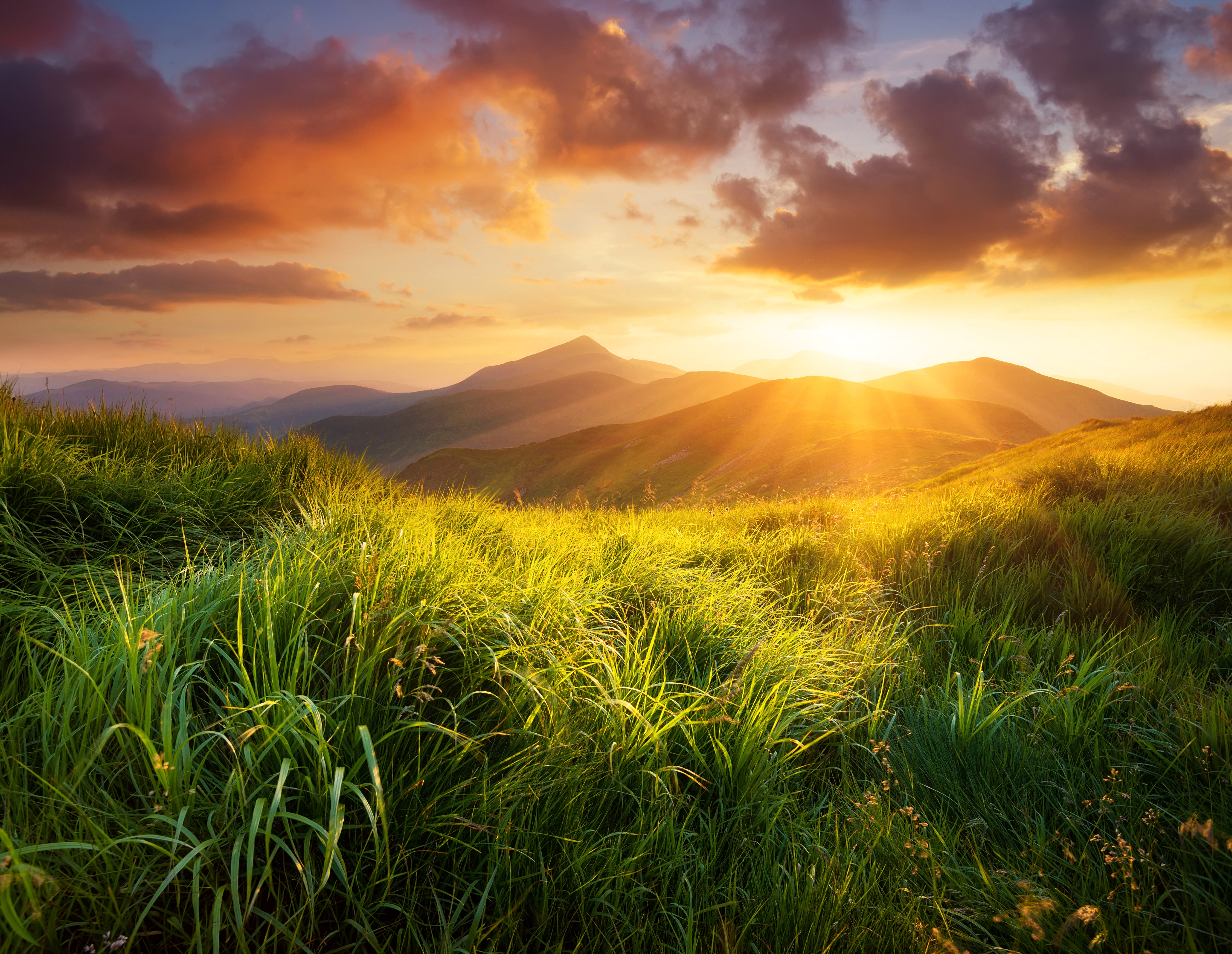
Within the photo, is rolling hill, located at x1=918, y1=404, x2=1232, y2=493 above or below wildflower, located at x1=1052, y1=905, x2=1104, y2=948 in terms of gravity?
above

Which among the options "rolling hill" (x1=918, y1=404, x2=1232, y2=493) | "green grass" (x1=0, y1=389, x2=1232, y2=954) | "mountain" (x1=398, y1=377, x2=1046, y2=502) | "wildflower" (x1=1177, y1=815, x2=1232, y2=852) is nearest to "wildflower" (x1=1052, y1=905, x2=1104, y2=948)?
"green grass" (x1=0, y1=389, x2=1232, y2=954)

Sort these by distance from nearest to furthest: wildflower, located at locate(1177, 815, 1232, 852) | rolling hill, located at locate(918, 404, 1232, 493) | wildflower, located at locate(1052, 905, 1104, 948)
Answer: wildflower, located at locate(1052, 905, 1104, 948) < wildflower, located at locate(1177, 815, 1232, 852) < rolling hill, located at locate(918, 404, 1232, 493)

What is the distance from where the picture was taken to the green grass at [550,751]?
7.14 ft

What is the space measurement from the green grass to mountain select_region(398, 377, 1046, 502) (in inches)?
1674

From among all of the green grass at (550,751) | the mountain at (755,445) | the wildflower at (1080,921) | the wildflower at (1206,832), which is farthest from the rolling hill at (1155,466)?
the mountain at (755,445)

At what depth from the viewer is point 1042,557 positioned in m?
6.41

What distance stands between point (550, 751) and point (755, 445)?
312 ft

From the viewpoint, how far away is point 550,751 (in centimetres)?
286

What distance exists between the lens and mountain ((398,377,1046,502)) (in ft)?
177

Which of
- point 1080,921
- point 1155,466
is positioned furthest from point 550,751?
point 1155,466

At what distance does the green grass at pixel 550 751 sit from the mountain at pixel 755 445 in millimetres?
42528

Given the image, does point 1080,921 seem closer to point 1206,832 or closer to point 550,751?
point 1206,832

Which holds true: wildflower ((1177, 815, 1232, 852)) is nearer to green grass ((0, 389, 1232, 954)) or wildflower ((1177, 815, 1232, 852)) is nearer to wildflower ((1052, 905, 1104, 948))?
green grass ((0, 389, 1232, 954))

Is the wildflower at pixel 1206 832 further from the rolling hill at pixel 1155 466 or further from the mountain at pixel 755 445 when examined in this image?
the mountain at pixel 755 445
